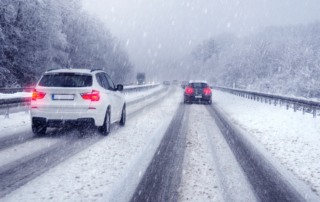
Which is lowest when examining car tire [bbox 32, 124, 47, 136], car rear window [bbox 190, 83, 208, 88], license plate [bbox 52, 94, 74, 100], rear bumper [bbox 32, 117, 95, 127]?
car tire [bbox 32, 124, 47, 136]

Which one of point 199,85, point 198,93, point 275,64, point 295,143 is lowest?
point 295,143

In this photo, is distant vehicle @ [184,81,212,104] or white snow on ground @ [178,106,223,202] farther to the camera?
distant vehicle @ [184,81,212,104]

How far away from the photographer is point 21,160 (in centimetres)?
534

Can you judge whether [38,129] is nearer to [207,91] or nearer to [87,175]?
[87,175]

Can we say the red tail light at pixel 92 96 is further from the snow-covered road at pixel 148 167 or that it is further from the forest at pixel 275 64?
the forest at pixel 275 64

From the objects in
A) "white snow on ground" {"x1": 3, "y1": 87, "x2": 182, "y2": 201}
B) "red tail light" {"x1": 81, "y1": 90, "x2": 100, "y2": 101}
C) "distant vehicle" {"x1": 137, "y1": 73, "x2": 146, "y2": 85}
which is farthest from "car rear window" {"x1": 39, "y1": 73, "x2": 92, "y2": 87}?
"distant vehicle" {"x1": 137, "y1": 73, "x2": 146, "y2": 85}

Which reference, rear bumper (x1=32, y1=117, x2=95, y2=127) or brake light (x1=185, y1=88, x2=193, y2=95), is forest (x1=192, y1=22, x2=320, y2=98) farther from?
rear bumper (x1=32, y1=117, x2=95, y2=127)

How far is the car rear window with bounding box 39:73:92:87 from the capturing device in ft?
23.8

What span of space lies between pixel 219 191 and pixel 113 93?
5.40 meters

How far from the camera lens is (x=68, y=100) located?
7.03 meters

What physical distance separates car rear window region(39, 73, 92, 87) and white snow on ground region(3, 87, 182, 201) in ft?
5.30

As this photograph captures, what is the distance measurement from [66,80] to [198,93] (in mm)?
12719

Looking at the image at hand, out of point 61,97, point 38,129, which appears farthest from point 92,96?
point 38,129

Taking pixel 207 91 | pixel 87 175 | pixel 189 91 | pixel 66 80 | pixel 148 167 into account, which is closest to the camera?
pixel 87 175
